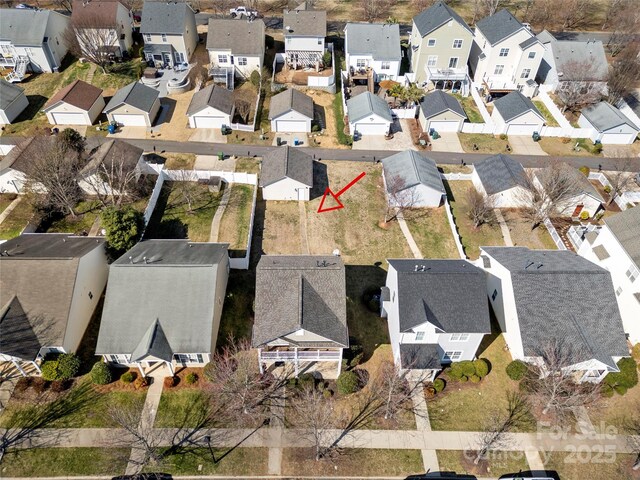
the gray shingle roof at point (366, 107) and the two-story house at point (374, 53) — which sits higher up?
Answer: the two-story house at point (374, 53)

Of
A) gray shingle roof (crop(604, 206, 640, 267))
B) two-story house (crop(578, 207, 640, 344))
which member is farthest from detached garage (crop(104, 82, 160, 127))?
gray shingle roof (crop(604, 206, 640, 267))

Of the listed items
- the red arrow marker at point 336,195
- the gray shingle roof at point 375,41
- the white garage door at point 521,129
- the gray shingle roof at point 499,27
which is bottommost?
the red arrow marker at point 336,195

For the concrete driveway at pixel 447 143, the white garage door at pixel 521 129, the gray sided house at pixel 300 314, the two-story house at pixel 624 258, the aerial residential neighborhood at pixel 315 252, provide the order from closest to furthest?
1. the aerial residential neighborhood at pixel 315 252
2. the gray sided house at pixel 300 314
3. the two-story house at pixel 624 258
4. the concrete driveway at pixel 447 143
5. the white garage door at pixel 521 129

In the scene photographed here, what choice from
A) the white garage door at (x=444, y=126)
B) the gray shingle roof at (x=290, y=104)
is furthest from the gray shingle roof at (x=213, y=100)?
the white garage door at (x=444, y=126)

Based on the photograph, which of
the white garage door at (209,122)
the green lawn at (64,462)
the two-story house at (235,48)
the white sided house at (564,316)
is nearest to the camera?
the green lawn at (64,462)

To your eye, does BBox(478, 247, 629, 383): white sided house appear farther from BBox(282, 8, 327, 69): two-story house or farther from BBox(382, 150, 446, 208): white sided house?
BBox(282, 8, 327, 69): two-story house

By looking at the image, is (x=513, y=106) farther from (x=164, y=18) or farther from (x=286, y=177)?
(x=164, y=18)

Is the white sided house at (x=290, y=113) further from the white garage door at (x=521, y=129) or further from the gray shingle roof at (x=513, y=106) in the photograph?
the white garage door at (x=521, y=129)
